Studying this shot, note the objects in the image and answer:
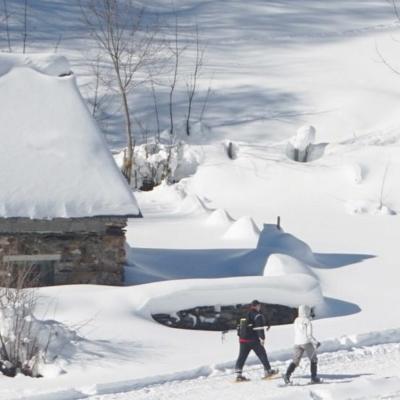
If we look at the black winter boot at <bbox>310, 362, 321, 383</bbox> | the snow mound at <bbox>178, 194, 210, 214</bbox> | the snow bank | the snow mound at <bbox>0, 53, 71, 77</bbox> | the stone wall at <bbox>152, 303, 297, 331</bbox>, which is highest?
the snow mound at <bbox>0, 53, 71, 77</bbox>

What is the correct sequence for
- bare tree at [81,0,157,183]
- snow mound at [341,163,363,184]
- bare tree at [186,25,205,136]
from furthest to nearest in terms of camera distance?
bare tree at [186,25,205,136] → bare tree at [81,0,157,183] → snow mound at [341,163,363,184]

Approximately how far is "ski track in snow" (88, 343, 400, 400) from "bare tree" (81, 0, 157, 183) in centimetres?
1882

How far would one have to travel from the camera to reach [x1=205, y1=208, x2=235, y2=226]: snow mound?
1264 inches

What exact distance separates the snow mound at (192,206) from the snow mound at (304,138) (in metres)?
5.01

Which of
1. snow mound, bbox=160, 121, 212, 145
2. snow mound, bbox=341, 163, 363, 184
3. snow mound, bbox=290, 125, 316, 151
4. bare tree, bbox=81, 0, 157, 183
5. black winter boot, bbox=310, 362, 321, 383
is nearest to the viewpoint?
black winter boot, bbox=310, 362, 321, 383

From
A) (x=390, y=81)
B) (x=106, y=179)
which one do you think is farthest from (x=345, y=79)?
(x=106, y=179)

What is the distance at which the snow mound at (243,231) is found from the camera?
30.2 m

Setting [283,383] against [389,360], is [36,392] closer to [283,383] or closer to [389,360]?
[283,383]

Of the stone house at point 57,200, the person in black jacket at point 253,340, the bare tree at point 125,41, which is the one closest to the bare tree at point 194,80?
the bare tree at point 125,41

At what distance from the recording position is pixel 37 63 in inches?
1023

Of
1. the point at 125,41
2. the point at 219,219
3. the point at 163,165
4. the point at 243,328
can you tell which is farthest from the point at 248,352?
the point at 125,41

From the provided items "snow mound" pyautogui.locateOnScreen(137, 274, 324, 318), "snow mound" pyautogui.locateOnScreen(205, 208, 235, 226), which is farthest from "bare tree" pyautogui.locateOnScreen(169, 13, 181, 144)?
"snow mound" pyautogui.locateOnScreen(137, 274, 324, 318)

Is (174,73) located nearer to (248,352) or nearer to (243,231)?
(243,231)

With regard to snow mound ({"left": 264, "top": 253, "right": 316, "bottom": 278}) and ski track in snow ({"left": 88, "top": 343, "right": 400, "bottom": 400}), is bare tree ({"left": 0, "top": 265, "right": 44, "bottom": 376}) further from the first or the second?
snow mound ({"left": 264, "top": 253, "right": 316, "bottom": 278})
